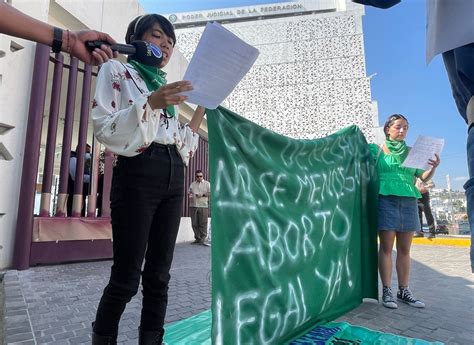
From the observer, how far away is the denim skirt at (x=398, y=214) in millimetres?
2744

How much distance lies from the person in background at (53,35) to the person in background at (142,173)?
18 centimetres

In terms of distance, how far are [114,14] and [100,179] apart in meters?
2.67

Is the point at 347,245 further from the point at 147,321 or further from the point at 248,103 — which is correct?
the point at 248,103

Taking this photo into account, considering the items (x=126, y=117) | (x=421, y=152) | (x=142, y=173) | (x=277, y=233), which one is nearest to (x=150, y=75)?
(x=126, y=117)

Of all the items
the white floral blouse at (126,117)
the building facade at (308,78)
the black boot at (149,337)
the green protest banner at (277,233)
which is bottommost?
the black boot at (149,337)

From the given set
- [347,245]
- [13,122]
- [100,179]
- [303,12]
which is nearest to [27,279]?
[13,122]

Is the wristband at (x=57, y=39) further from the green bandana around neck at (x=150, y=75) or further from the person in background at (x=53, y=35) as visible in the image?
the green bandana around neck at (x=150, y=75)

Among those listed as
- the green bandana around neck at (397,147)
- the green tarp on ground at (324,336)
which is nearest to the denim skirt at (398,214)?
the green bandana around neck at (397,147)

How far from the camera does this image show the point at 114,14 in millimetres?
5285

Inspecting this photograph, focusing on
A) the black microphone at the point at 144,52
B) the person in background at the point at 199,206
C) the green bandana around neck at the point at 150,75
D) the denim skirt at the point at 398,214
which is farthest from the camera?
the person in background at the point at 199,206

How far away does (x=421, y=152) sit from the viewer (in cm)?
262

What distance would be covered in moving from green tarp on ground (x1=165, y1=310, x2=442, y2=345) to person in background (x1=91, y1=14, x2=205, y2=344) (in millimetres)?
485

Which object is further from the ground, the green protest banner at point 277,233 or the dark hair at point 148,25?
the dark hair at point 148,25

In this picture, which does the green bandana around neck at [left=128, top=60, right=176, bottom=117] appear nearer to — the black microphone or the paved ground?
the black microphone
